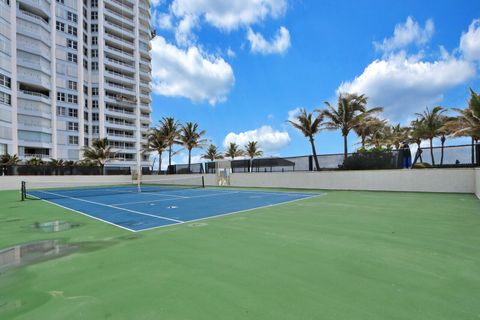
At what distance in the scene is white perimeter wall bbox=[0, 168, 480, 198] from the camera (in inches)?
570

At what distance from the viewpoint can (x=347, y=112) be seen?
2416cm

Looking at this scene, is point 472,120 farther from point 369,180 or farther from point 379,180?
point 369,180

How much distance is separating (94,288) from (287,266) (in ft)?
8.63

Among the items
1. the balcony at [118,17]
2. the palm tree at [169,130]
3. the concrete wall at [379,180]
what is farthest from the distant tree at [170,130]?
the balcony at [118,17]

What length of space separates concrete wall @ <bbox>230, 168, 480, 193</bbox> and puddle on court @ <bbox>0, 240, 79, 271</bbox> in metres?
16.3

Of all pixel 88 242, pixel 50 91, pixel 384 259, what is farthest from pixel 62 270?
pixel 50 91

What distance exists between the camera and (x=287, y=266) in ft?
12.7

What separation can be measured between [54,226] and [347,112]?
23672 millimetres

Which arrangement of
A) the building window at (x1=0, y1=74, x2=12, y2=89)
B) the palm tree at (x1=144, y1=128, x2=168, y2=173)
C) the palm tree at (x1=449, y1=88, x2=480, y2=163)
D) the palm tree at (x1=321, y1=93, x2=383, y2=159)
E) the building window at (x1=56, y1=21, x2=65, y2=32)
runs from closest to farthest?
1. the palm tree at (x1=449, y1=88, x2=480, y2=163)
2. the palm tree at (x1=321, y1=93, x2=383, y2=159)
3. the building window at (x1=0, y1=74, x2=12, y2=89)
4. the palm tree at (x1=144, y1=128, x2=168, y2=173)
5. the building window at (x1=56, y1=21, x2=65, y2=32)

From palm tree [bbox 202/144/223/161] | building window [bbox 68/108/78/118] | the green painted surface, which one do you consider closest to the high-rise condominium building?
building window [bbox 68/108/78/118]

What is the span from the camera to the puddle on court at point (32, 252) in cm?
432

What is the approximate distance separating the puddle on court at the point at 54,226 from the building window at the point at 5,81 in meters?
45.8

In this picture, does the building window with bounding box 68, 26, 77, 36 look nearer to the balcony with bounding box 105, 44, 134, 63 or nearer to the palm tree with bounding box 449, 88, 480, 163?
the balcony with bounding box 105, 44, 134, 63

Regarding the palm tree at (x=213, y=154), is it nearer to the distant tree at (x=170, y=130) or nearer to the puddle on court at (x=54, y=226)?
the distant tree at (x=170, y=130)
